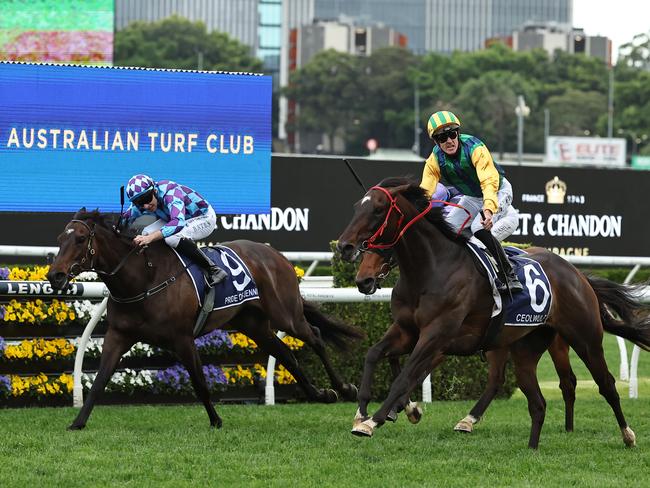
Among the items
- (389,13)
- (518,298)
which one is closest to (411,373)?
(518,298)

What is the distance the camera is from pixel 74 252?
21.0ft

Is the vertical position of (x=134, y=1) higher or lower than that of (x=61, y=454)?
higher

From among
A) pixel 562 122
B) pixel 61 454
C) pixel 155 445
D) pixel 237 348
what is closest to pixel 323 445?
pixel 155 445

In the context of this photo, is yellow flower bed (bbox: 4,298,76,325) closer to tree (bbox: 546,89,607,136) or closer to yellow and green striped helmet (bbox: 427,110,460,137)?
yellow and green striped helmet (bbox: 427,110,460,137)

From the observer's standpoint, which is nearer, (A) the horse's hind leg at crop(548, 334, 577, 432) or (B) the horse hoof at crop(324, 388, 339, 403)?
(A) the horse's hind leg at crop(548, 334, 577, 432)

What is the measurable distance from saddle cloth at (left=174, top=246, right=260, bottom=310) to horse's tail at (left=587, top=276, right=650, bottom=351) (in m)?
1.96

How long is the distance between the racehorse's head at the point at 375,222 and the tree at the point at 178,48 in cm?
7305

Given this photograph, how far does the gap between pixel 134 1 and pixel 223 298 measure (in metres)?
96.5

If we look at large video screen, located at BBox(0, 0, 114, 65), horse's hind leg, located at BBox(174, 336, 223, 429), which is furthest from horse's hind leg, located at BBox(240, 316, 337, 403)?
large video screen, located at BBox(0, 0, 114, 65)

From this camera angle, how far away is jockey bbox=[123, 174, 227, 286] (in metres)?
6.74

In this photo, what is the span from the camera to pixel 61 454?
5609 mm

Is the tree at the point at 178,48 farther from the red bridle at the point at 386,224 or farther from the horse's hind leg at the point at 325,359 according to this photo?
the red bridle at the point at 386,224

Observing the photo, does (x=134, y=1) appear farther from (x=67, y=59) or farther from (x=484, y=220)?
(x=484, y=220)

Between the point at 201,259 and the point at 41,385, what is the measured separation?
1.55m
